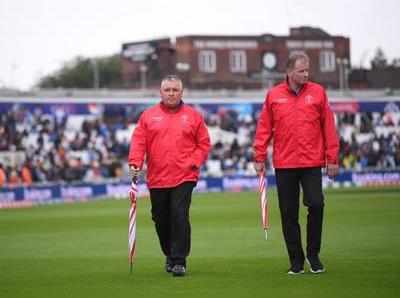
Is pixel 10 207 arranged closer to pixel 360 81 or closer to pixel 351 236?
pixel 351 236

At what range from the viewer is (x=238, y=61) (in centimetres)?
7919

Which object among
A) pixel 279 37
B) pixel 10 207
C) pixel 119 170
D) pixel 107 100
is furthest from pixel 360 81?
pixel 10 207

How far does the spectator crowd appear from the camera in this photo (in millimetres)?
44250

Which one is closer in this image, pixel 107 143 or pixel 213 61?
pixel 107 143

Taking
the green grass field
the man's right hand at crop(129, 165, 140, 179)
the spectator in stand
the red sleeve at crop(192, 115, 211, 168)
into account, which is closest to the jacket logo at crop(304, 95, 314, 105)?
the red sleeve at crop(192, 115, 211, 168)

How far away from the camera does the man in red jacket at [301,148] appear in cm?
1227

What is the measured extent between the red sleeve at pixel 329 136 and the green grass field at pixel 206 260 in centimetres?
130

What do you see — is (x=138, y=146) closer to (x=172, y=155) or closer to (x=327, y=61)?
(x=172, y=155)

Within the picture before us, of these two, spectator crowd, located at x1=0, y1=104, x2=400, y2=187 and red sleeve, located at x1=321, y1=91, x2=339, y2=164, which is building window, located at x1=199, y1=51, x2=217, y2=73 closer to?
spectator crowd, located at x1=0, y1=104, x2=400, y2=187

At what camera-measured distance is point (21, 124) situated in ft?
155

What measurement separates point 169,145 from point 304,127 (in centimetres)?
163

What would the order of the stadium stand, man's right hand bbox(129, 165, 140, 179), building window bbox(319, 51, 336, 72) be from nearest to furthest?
man's right hand bbox(129, 165, 140, 179)
the stadium stand
building window bbox(319, 51, 336, 72)

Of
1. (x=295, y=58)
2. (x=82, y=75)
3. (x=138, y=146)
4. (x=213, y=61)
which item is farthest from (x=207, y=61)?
(x=295, y=58)

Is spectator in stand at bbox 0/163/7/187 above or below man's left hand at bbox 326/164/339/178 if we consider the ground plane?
below
